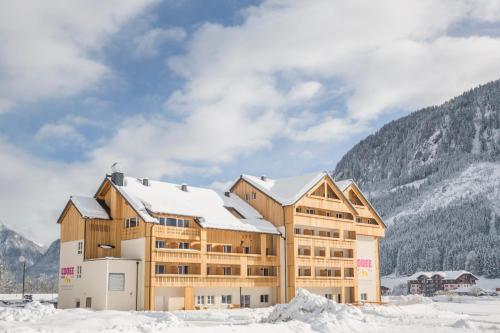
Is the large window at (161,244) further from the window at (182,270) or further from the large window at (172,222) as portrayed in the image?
the window at (182,270)

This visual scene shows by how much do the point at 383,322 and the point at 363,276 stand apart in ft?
127

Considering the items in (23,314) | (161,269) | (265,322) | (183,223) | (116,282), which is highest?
(183,223)

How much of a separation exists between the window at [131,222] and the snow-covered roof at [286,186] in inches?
713

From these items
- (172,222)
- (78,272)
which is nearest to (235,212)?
(172,222)

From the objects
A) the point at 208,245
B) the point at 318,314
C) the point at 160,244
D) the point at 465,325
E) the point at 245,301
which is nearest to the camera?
the point at 318,314

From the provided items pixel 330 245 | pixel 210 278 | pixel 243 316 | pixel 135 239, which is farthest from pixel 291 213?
pixel 243 316

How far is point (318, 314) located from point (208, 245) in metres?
25.5

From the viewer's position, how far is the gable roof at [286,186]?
2891 inches

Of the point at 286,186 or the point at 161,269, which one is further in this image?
the point at 286,186

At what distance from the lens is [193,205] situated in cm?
6825

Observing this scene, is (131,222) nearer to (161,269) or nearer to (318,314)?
(161,269)

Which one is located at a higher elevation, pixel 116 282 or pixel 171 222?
pixel 171 222

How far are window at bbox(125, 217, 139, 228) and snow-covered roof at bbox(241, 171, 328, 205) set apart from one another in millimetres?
18106

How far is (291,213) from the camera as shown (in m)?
72.2
